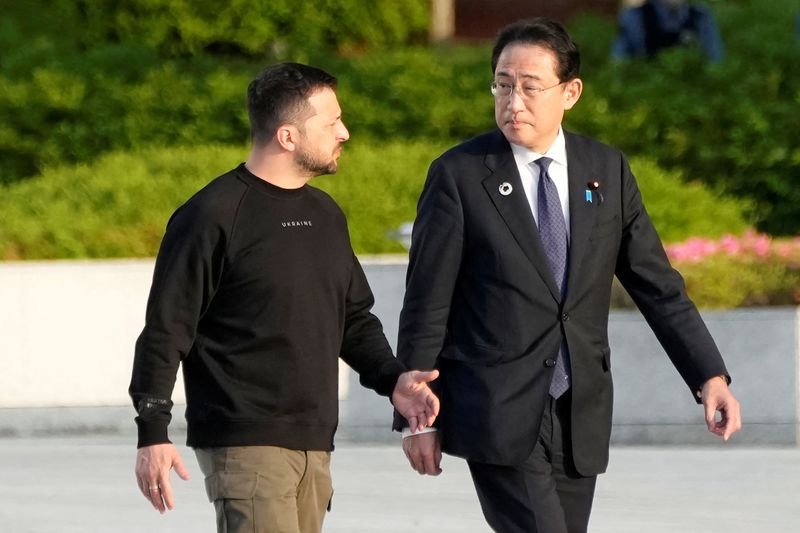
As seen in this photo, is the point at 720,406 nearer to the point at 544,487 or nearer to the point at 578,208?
the point at 544,487

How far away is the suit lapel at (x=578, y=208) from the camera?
487 cm

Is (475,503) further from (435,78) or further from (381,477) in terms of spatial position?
(435,78)

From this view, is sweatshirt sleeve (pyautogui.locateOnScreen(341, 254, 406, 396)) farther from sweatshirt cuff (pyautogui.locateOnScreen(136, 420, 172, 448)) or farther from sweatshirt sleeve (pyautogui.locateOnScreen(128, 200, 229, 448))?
sweatshirt cuff (pyautogui.locateOnScreen(136, 420, 172, 448))

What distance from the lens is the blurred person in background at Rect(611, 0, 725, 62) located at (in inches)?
576

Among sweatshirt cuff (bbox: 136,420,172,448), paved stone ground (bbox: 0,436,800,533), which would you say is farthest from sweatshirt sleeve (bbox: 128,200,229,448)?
paved stone ground (bbox: 0,436,800,533)

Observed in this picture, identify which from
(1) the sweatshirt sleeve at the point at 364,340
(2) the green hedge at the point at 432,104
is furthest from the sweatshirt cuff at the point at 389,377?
(2) the green hedge at the point at 432,104

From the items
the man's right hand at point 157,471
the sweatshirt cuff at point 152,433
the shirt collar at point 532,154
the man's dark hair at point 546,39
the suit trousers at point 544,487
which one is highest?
the man's dark hair at point 546,39

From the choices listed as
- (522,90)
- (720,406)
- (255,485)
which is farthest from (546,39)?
(255,485)

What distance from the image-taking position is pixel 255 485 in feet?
15.2

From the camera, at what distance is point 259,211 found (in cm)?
473

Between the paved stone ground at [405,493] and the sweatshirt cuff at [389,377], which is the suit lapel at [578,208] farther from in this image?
the paved stone ground at [405,493]

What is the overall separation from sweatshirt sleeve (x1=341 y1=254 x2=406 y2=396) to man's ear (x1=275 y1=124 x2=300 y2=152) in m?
0.37

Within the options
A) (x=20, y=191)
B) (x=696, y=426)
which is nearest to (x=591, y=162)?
(x=696, y=426)

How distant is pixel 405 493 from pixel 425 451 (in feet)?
11.9
